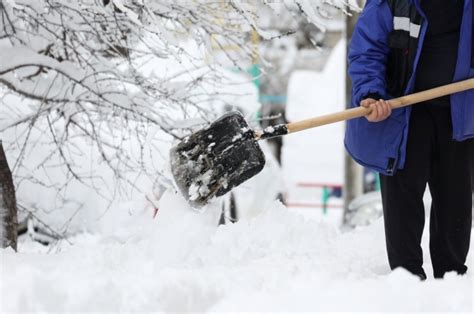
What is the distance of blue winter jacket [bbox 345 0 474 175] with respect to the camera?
3.77m

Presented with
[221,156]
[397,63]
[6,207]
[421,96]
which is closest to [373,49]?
[397,63]

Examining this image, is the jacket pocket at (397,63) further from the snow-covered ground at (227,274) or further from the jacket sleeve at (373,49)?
the snow-covered ground at (227,274)

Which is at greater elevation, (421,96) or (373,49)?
(373,49)

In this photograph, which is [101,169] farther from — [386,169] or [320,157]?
[320,157]

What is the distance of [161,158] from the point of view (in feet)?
19.1

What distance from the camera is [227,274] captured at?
11.7 ft

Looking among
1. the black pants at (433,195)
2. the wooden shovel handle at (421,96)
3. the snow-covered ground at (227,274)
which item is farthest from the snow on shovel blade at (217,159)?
the black pants at (433,195)

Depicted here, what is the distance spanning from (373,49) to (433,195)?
0.77 m

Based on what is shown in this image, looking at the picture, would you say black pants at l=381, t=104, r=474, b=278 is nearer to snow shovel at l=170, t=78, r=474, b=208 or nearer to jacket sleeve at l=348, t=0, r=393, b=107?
jacket sleeve at l=348, t=0, r=393, b=107

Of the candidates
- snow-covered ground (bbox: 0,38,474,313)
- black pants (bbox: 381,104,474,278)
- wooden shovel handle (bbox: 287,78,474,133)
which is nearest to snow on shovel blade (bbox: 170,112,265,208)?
snow-covered ground (bbox: 0,38,474,313)

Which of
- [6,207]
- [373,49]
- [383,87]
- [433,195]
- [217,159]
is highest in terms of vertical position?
[373,49]

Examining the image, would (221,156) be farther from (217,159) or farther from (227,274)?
(227,274)

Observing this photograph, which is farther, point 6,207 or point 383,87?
point 6,207

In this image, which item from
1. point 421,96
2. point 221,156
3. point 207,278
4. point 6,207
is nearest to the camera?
point 207,278
